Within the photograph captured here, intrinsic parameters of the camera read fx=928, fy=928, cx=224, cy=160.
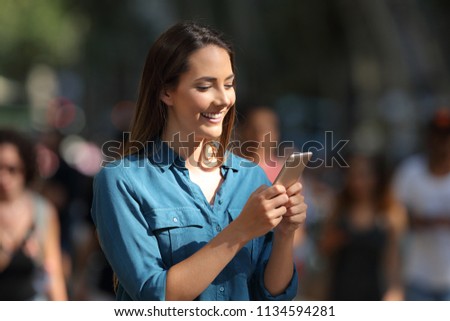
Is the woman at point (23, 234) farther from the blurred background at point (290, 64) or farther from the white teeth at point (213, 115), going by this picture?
the white teeth at point (213, 115)

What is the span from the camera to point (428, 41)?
73.8 feet

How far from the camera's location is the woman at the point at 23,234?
200 inches

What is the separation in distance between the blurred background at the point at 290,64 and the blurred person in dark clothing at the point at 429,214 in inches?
50.8

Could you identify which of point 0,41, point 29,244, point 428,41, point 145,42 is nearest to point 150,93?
point 29,244

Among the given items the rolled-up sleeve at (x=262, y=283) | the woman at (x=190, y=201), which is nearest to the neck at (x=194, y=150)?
the woman at (x=190, y=201)

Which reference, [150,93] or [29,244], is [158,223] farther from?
[29,244]

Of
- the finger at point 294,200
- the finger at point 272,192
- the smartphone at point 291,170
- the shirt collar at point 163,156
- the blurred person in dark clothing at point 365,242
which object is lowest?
the blurred person in dark clothing at point 365,242

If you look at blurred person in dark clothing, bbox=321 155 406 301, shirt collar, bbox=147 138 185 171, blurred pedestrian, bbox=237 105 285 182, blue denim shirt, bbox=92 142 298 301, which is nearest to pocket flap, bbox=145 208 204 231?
blue denim shirt, bbox=92 142 298 301

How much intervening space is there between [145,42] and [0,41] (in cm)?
954

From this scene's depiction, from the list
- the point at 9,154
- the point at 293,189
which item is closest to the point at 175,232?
the point at 293,189

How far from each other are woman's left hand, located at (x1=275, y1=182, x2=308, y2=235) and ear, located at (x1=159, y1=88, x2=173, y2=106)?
1.45ft

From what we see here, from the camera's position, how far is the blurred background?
1231cm

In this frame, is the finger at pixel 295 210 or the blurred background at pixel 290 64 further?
the blurred background at pixel 290 64

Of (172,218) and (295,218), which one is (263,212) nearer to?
(295,218)
